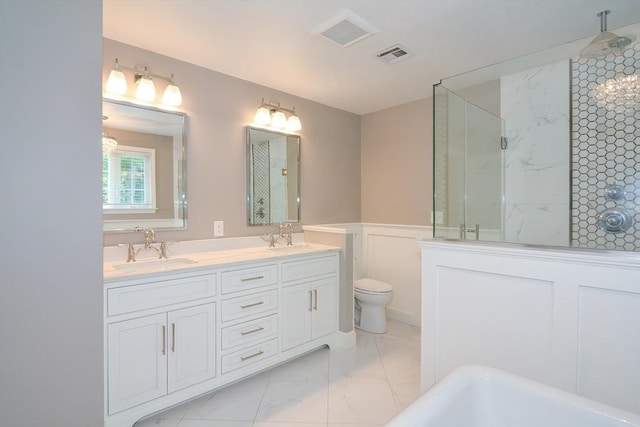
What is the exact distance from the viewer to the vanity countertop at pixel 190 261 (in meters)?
1.67

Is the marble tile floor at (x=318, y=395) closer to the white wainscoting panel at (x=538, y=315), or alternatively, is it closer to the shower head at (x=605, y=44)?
the white wainscoting panel at (x=538, y=315)

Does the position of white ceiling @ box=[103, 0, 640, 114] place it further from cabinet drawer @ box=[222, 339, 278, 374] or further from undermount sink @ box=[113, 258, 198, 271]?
cabinet drawer @ box=[222, 339, 278, 374]

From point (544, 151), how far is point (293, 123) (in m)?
2.02

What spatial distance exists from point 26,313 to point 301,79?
2.32 metres

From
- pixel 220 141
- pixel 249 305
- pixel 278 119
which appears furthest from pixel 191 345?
pixel 278 119

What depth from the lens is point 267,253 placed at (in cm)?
238

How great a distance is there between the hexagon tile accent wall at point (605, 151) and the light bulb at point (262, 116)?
217 centimetres

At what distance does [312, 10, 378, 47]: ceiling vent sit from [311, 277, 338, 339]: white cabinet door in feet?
5.83

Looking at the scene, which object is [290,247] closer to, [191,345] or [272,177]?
[272,177]

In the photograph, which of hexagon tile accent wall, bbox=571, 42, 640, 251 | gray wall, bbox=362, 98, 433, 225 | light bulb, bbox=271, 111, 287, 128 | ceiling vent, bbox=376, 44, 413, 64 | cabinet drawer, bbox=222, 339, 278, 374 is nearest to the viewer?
hexagon tile accent wall, bbox=571, 42, 640, 251

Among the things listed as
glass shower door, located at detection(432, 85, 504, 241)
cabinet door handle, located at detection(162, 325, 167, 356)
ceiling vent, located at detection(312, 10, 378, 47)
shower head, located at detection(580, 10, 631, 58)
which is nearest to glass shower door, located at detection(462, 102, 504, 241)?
glass shower door, located at detection(432, 85, 504, 241)

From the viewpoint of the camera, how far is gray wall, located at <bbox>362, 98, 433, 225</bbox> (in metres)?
3.11

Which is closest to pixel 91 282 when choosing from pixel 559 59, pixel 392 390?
pixel 392 390

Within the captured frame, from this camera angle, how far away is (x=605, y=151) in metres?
1.77
